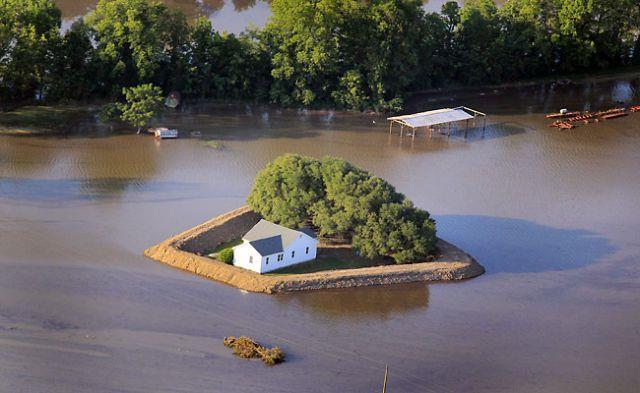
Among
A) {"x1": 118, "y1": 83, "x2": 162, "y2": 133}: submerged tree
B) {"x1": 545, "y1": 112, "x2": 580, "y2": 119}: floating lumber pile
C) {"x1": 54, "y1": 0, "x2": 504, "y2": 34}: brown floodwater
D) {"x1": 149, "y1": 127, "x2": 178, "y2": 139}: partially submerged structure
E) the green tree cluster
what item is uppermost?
{"x1": 54, "y1": 0, "x2": 504, "y2": 34}: brown floodwater

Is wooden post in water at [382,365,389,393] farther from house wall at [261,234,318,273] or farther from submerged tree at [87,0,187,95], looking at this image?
submerged tree at [87,0,187,95]

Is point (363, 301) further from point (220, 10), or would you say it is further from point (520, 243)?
point (220, 10)

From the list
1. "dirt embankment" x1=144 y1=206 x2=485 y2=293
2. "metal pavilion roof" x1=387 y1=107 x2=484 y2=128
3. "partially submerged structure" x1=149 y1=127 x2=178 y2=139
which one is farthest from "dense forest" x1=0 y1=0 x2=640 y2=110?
"dirt embankment" x1=144 y1=206 x2=485 y2=293

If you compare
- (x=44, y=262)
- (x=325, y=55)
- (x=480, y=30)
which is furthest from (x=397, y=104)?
(x=44, y=262)

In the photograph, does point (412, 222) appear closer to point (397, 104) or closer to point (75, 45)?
point (397, 104)

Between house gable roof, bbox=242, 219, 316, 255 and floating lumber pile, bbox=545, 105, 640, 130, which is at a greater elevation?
floating lumber pile, bbox=545, 105, 640, 130

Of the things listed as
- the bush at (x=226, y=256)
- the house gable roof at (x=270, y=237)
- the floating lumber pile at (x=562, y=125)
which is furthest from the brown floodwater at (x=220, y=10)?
the bush at (x=226, y=256)

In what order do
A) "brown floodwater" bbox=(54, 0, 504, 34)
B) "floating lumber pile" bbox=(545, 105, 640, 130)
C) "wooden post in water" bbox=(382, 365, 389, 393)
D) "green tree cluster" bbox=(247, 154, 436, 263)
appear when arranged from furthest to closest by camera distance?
"brown floodwater" bbox=(54, 0, 504, 34) < "floating lumber pile" bbox=(545, 105, 640, 130) < "green tree cluster" bbox=(247, 154, 436, 263) < "wooden post in water" bbox=(382, 365, 389, 393)

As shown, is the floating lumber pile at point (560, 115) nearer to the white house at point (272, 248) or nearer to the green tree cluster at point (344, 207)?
the green tree cluster at point (344, 207)
